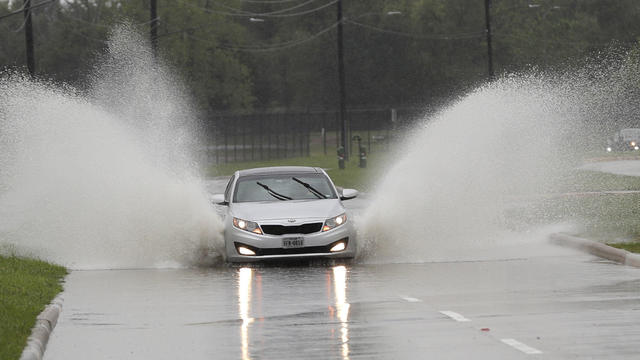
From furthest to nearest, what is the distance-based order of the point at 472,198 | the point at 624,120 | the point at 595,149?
the point at 624,120
the point at 595,149
the point at 472,198

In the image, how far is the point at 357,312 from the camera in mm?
14070

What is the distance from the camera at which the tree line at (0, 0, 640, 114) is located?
109062mm

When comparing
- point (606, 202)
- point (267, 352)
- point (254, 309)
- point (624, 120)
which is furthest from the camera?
point (624, 120)

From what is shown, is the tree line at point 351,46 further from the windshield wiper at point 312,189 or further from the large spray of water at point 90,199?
the windshield wiper at point 312,189

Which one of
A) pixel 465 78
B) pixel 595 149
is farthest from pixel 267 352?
pixel 465 78

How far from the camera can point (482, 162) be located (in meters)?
26.6

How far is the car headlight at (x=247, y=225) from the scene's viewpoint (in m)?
19.4

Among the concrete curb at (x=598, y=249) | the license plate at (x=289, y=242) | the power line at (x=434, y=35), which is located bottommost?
the concrete curb at (x=598, y=249)

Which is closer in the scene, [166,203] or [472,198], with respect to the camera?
[166,203]

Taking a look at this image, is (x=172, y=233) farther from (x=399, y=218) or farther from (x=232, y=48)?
(x=232, y=48)

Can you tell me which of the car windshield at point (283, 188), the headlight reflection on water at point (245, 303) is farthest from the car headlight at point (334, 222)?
the headlight reflection on water at point (245, 303)

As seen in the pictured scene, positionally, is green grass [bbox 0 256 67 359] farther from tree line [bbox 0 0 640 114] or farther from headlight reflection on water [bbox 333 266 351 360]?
tree line [bbox 0 0 640 114]

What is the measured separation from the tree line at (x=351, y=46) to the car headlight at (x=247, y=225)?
81.4 meters

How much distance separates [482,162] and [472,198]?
2897mm
